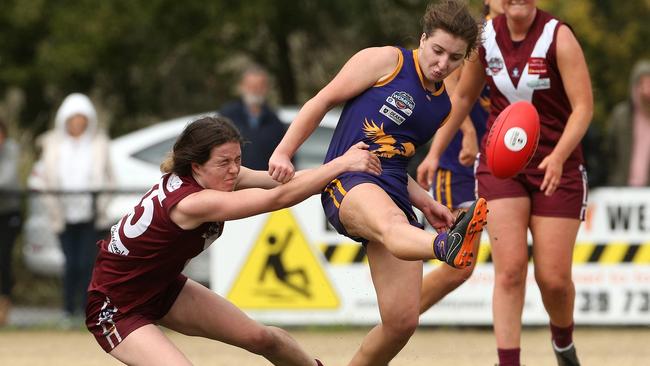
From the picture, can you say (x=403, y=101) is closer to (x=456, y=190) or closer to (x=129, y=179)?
(x=456, y=190)

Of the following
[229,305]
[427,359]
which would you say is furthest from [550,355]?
[229,305]

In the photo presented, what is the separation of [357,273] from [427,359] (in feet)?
5.37

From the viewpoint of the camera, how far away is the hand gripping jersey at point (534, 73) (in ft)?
21.9

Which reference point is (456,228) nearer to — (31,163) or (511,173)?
(511,173)

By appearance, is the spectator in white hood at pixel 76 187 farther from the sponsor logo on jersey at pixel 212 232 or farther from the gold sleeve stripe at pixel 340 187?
the gold sleeve stripe at pixel 340 187

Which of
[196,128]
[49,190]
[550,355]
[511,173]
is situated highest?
[196,128]

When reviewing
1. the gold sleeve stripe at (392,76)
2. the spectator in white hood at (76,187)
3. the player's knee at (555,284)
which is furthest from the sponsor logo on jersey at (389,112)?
the spectator in white hood at (76,187)

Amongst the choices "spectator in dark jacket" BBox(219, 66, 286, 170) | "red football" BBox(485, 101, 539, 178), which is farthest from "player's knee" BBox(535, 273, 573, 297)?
"spectator in dark jacket" BBox(219, 66, 286, 170)

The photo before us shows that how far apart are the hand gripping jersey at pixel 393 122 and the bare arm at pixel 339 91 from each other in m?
0.04

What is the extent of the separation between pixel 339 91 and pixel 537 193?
133 cm

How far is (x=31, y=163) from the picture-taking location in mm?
13305

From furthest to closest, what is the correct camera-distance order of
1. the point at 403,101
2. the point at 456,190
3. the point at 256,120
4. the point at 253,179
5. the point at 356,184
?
the point at 256,120, the point at 456,190, the point at 253,179, the point at 403,101, the point at 356,184

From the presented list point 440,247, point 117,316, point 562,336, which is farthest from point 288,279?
point 440,247

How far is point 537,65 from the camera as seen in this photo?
668 cm
